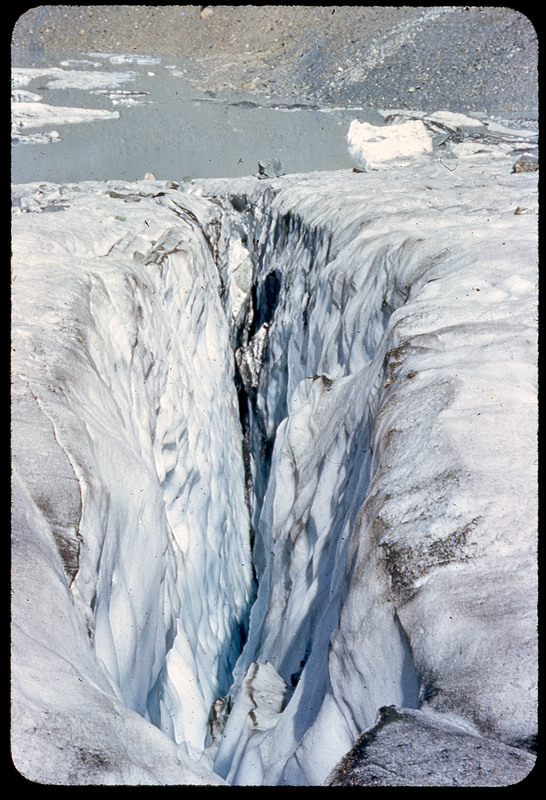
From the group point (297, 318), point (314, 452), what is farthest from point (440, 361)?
point (297, 318)

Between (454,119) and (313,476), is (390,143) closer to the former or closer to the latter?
(454,119)

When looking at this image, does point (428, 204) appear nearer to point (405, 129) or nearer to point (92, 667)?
point (92, 667)

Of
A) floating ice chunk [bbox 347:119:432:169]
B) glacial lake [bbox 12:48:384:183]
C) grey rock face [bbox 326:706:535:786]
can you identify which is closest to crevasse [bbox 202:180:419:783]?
grey rock face [bbox 326:706:535:786]

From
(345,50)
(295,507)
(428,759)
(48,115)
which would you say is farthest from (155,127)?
(428,759)

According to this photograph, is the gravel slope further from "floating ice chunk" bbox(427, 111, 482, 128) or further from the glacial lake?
"floating ice chunk" bbox(427, 111, 482, 128)

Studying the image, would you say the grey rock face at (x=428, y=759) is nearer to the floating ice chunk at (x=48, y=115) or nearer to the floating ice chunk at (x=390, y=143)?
the floating ice chunk at (x=390, y=143)

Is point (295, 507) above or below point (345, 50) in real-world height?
below
